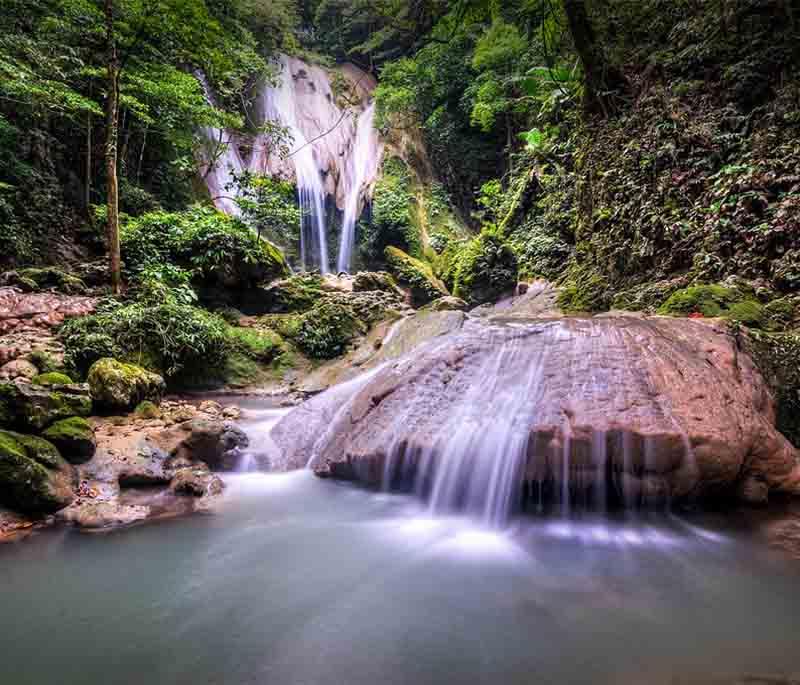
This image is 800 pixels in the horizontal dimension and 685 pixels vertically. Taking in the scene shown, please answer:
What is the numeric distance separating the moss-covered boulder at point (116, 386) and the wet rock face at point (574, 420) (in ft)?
6.98

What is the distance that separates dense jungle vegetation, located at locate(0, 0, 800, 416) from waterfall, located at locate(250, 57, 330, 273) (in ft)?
12.8

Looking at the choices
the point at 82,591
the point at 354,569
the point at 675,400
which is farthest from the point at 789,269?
the point at 82,591

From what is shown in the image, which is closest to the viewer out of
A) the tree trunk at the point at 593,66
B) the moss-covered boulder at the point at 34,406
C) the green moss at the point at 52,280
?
the moss-covered boulder at the point at 34,406

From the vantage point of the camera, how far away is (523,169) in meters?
15.4

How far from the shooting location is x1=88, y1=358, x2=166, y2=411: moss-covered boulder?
5.24m

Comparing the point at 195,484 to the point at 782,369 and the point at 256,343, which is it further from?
the point at 256,343

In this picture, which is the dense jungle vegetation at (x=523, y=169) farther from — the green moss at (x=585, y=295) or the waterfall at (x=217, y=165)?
the waterfall at (x=217, y=165)

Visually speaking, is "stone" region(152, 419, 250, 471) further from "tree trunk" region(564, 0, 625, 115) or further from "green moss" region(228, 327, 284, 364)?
"tree trunk" region(564, 0, 625, 115)

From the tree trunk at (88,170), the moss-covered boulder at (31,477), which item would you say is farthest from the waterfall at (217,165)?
the moss-covered boulder at (31,477)

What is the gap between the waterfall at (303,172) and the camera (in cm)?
1769

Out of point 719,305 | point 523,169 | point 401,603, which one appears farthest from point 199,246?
point 523,169

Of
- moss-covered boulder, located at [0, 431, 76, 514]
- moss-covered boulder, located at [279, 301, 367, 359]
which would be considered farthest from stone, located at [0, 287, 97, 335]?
moss-covered boulder, located at [279, 301, 367, 359]

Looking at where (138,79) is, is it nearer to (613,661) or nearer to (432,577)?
(432,577)

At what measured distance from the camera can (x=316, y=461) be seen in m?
4.75
